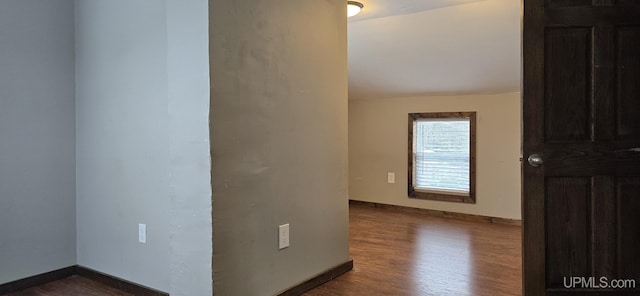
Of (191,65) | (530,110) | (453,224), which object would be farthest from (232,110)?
(453,224)

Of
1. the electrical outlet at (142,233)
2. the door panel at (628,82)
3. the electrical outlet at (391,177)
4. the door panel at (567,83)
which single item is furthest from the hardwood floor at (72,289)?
the electrical outlet at (391,177)

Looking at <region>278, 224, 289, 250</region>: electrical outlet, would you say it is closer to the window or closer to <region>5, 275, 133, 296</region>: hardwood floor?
<region>5, 275, 133, 296</region>: hardwood floor

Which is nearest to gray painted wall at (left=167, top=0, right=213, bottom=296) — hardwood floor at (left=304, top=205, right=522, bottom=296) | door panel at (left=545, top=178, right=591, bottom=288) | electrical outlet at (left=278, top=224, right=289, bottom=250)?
electrical outlet at (left=278, top=224, right=289, bottom=250)

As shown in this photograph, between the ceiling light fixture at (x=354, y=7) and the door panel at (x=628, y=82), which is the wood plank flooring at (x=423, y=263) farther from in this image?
the ceiling light fixture at (x=354, y=7)

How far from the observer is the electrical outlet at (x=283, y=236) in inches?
89.1

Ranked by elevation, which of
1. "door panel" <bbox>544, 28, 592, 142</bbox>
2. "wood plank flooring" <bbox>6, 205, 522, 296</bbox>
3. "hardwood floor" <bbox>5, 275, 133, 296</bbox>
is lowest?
"hardwood floor" <bbox>5, 275, 133, 296</bbox>

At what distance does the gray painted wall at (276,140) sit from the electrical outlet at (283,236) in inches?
1.3

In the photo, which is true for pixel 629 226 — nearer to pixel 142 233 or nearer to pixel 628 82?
pixel 628 82

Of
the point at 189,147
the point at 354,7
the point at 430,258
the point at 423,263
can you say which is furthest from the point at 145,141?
the point at 430,258

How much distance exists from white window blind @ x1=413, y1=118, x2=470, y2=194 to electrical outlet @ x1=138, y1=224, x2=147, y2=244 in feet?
10.7

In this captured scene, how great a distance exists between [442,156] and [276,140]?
304 centimetres

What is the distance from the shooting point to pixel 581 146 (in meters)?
1.96

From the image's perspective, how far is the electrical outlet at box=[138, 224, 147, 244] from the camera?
246 centimetres

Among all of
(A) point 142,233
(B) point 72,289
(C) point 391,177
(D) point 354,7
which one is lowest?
(B) point 72,289
